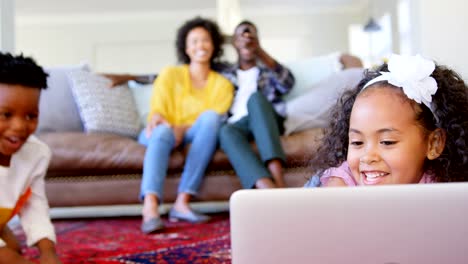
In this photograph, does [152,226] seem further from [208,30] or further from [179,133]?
[208,30]

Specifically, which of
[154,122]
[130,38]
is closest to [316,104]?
[154,122]

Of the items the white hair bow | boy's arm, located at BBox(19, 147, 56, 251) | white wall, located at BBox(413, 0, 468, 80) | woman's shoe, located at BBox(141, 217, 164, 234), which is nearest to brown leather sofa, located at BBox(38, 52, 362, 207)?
woman's shoe, located at BBox(141, 217, 164, 234)

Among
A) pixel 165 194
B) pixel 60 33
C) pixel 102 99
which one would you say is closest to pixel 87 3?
pixel 60 33

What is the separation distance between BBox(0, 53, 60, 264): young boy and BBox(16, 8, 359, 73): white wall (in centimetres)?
659

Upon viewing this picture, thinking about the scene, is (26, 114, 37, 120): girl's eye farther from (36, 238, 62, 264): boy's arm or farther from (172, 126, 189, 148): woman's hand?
(172, 126, 189, 148): woman's hand

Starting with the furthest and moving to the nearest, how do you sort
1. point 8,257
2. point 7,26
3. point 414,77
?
1. point 7,26
2. point 8,257
3. point 414,77

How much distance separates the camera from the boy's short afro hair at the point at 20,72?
119 centimetres

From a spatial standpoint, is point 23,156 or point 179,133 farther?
point 179,133

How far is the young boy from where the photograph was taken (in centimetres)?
117

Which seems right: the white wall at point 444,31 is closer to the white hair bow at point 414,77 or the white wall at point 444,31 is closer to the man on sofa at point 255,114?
the man on sofa at point 255,114

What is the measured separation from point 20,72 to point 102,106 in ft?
4.03

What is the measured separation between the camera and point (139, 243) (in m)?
1.56

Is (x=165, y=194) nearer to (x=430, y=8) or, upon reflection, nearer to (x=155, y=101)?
(x=155, y=101)

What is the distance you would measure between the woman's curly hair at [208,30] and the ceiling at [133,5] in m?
4.95
